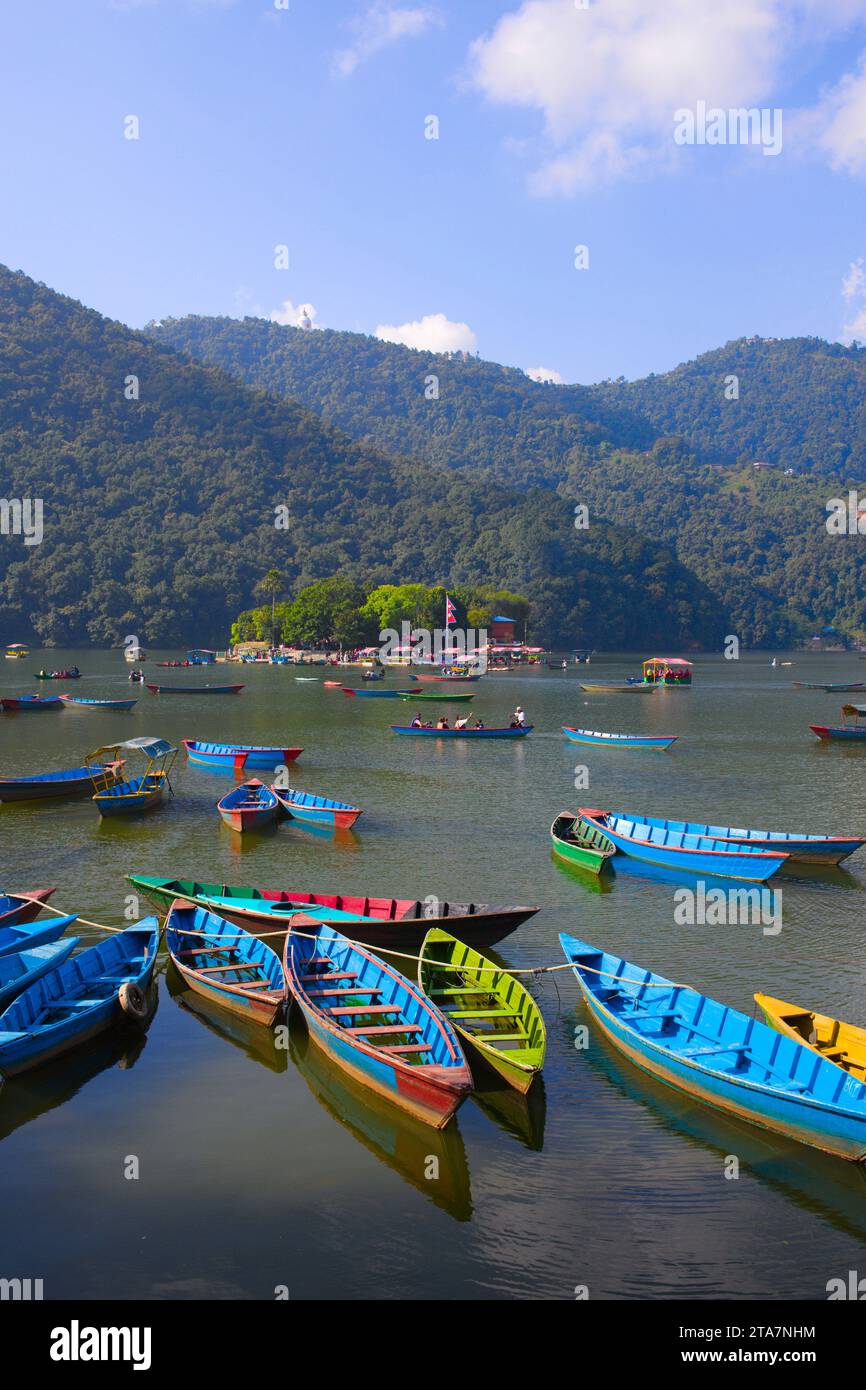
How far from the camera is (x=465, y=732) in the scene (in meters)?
63.5

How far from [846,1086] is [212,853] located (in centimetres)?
2250

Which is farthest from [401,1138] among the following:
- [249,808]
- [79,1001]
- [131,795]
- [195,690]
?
[195,690]

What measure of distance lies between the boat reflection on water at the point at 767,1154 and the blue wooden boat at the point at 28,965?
1041cm

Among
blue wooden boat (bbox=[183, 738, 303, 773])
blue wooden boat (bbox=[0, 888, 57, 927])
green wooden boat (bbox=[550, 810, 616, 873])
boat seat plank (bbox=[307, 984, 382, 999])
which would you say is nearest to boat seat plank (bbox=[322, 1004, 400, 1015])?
boat seat plank (bbox=[307, 984, 382, 999])

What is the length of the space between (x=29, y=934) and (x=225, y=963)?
158 inches

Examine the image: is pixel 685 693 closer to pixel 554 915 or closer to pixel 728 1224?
pixel 554 915

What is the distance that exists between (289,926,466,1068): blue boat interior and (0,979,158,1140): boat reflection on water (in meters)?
3.16

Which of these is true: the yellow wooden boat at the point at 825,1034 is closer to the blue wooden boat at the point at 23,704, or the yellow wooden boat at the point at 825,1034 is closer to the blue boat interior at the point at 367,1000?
the blue boat interior at the point at 367,1000

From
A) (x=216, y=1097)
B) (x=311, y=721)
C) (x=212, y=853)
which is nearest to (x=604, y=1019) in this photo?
(x=216, y=1097)

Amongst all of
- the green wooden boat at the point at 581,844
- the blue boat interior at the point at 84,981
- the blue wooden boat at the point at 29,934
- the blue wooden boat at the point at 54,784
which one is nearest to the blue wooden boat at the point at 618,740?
the green wooden boat at the point at 581,844

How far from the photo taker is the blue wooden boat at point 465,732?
63.3 metres

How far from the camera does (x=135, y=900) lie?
26.8 meters

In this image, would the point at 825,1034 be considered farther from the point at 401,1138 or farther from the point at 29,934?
the point at 29,934

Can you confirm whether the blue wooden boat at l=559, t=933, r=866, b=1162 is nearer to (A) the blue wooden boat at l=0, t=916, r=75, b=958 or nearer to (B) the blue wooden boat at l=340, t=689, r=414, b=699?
(A) the blue wooden boat at l=0, t=916, r=75, b=958
